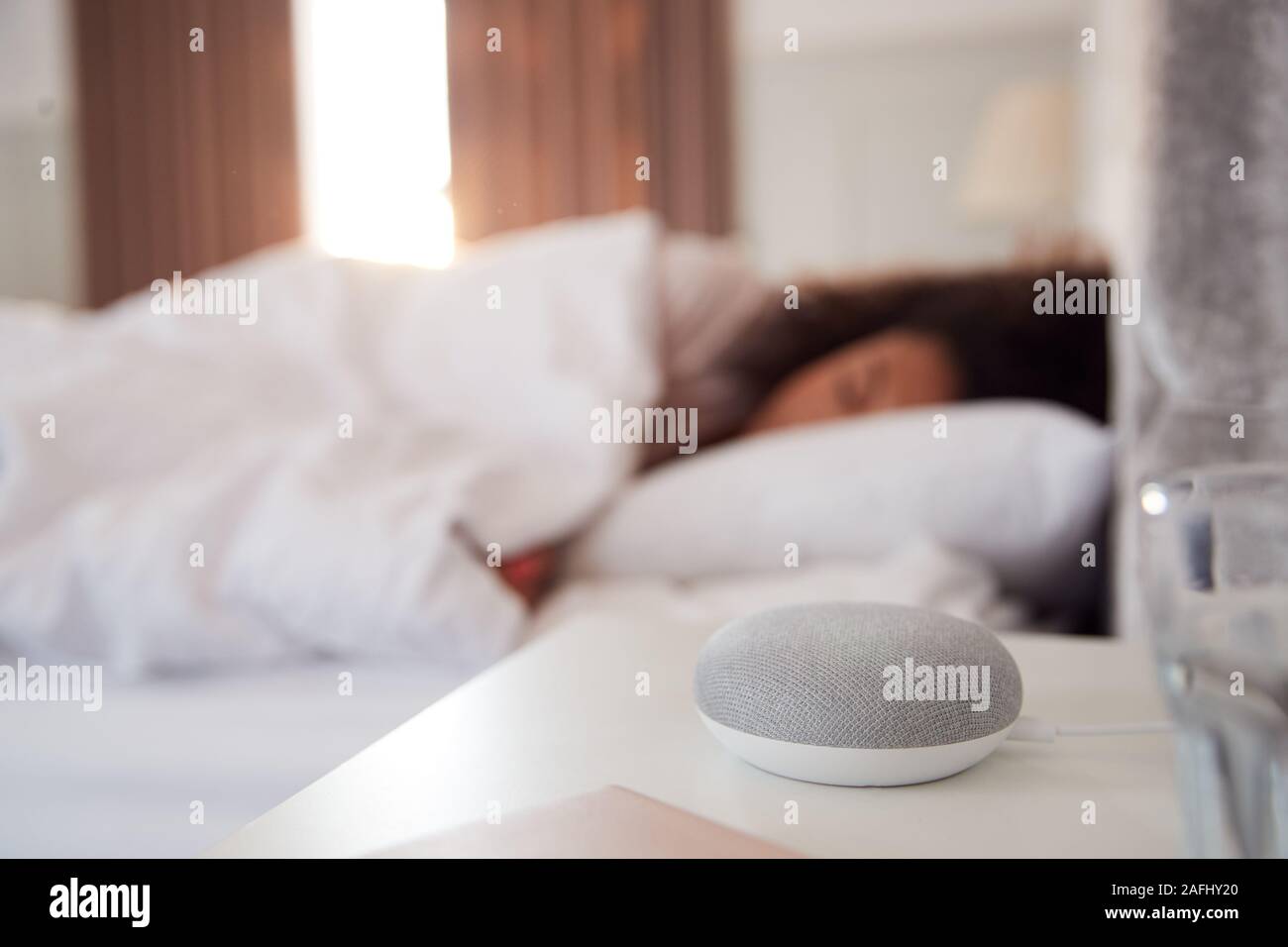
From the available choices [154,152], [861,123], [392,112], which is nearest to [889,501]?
[392,112]

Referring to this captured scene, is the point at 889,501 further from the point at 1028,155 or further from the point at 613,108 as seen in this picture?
the point at 613,108

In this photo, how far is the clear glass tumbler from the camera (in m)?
0.24

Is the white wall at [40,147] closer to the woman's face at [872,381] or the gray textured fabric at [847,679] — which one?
the woman's face at [872,381]

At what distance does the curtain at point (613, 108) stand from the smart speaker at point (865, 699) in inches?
106

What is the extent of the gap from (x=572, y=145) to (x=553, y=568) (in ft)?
7.56

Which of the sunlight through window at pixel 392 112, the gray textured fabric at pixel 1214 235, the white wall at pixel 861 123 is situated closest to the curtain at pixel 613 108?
the white wall at pixel 861 123

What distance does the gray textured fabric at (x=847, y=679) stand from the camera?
12.5 inches

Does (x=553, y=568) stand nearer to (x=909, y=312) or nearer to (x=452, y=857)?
(x=909, y=312)

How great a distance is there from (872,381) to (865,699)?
0.78 m

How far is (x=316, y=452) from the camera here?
2.80ft
